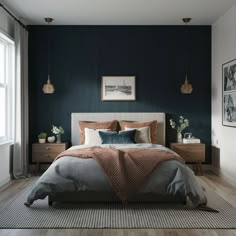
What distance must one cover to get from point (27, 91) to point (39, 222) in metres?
3.31

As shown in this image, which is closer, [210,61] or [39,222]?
[39,222]

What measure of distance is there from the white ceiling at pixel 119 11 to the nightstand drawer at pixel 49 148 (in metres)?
2.30

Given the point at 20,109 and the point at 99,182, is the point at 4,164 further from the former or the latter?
the point at 99,182

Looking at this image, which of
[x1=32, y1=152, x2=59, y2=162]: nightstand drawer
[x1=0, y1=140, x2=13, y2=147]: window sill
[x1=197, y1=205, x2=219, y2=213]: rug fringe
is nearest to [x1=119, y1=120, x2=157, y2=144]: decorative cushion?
[x1=32, y1=152, x2=59, y2=162]: nightstand drawer

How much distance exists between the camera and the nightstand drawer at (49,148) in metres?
6.29

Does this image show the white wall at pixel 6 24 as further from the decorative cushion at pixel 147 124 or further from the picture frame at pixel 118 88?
the decorative cushion at pixel 147 124

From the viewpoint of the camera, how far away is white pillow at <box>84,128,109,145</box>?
6.03m

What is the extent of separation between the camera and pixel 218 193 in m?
4.93

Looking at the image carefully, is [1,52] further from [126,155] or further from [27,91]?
[126,155]

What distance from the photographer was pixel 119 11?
5.76 m

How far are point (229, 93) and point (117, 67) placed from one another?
220cm

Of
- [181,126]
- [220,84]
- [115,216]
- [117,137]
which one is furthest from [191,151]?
[115,216]

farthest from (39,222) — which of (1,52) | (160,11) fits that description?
(160,11)

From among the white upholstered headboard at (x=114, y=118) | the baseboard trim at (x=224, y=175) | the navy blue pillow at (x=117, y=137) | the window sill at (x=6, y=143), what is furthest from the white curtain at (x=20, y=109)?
the baseboard trim at (x=224, y=175)
